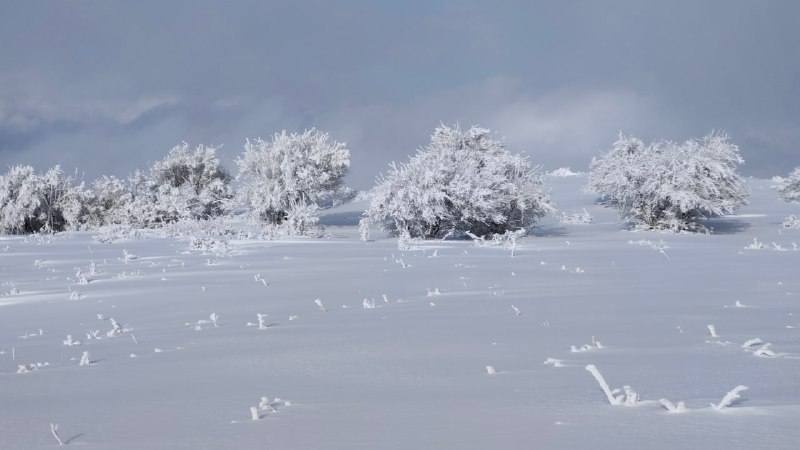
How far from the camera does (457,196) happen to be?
2853 centimetres

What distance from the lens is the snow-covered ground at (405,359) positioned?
3.18 m

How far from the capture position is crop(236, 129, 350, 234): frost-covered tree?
34.0 m

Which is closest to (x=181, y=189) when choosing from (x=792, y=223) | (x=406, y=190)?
(x=406, y=190)

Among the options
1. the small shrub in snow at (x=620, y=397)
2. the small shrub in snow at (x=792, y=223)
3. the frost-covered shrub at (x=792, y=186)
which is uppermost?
the frost-covered shrub at (x=792, y=186)

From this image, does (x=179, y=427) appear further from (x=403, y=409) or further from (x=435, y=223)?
(x=435, y=223)

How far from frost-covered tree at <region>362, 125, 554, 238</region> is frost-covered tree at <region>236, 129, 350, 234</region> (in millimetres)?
5617

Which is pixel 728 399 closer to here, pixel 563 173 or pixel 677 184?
pixel 677 184

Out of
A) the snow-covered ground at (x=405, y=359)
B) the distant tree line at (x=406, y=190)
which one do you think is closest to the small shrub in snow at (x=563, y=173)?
the distant tree line at (x=406, y=190)

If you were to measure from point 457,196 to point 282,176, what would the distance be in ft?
30.6

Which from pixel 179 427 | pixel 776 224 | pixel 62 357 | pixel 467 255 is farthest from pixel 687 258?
pixel 776 224

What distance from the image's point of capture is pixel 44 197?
37344 mm

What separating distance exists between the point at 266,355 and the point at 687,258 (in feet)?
39.6

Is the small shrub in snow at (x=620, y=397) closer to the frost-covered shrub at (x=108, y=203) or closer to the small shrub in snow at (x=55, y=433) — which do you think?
the small shrub in snow at (x=55, y=433)

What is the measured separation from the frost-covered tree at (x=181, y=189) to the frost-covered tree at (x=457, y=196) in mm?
11775
